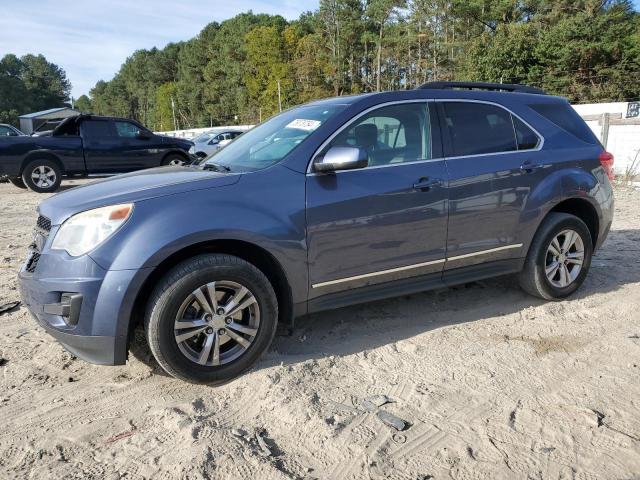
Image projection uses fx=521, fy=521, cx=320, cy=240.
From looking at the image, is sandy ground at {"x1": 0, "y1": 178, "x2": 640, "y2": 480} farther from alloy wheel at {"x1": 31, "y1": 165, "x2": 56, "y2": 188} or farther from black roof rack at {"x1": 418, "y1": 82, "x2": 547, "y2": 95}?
alloy wheel at {"x1": 31, "y1": 165, "x2": 56, "y2": 188}

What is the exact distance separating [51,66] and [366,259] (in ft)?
581

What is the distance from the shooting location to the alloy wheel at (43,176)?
1205 centimetres

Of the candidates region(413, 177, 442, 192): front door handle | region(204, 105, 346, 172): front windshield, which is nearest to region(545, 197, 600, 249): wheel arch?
region(413, 177, 442, 192): front door handle

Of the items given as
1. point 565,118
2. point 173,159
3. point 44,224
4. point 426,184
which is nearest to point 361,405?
point 426,184

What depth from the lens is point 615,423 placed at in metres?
2.78

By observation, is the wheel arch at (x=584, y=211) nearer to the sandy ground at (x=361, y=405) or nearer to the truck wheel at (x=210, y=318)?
the sandy ground at (x=361, y=405)

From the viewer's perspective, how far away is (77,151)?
12.2m

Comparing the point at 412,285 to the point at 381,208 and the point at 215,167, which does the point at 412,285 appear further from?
the point at 215,167

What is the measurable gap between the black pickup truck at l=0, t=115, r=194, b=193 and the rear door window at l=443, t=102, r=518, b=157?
884 centimetres

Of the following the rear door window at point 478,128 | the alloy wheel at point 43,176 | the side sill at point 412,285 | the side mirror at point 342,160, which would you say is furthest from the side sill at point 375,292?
the alloy wheel at point 43,176

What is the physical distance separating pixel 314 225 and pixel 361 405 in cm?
114

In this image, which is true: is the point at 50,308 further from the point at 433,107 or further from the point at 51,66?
the point at 51,66

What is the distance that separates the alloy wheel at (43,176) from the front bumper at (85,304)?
10.4 meters

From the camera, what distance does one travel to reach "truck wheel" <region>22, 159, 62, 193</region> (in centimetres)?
1197
